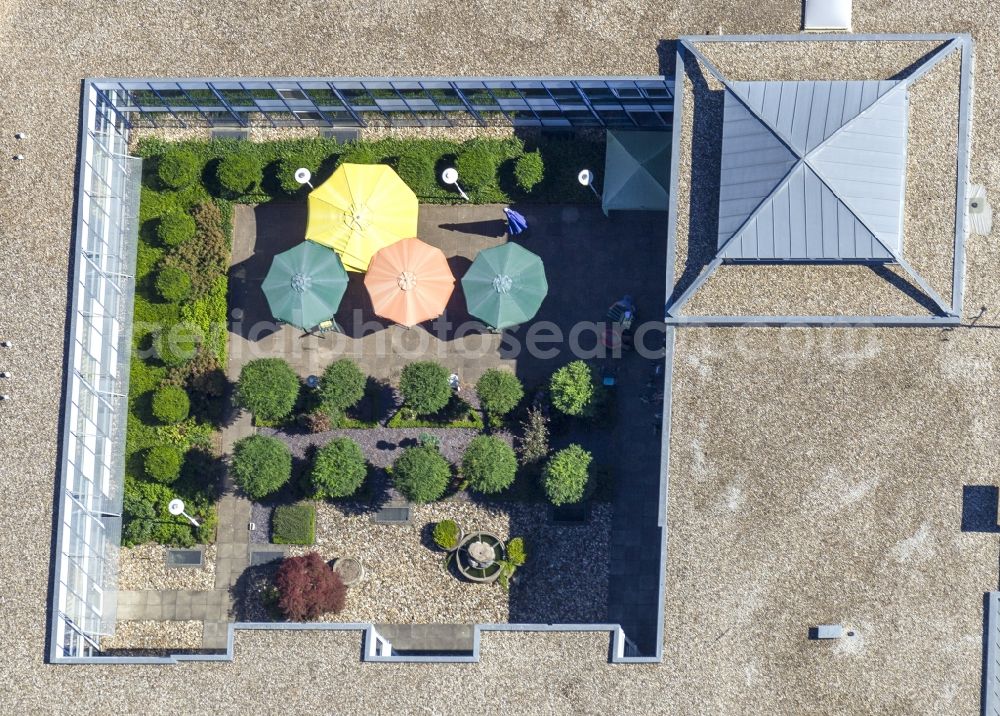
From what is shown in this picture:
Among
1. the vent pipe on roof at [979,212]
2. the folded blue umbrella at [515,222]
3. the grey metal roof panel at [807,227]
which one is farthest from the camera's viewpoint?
the folded blue umbrella at [515,222]

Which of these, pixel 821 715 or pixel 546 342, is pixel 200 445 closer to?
pixel 546 342

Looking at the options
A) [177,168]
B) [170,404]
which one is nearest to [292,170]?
[177,168]

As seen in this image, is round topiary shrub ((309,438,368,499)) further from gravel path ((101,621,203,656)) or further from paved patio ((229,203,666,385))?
gravel path ((101,621,203,656))

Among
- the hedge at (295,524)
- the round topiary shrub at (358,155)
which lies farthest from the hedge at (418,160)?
the hedge at (295,524)

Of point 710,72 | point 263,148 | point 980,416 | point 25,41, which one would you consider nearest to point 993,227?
point 980,416

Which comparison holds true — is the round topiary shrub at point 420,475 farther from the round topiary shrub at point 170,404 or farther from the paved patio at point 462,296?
the round topiary shrub at point 170,404

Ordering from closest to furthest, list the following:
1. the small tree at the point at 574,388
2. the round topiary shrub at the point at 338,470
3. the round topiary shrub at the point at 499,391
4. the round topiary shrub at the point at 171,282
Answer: the small tree at the point at 574,388 < the round topiary shrub at the point at 338,470 < the round topiary shrub at the point at 499,391 < the round topiary shrub at the point at 171,282
